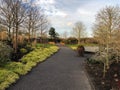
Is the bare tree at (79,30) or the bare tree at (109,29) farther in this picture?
the bare tree at (79,30)

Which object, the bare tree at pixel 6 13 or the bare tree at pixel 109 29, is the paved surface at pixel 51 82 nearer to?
the bare tree at pixel 109 29

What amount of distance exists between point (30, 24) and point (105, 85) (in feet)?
77.8

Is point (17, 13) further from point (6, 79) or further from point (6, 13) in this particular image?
point (6, 79)

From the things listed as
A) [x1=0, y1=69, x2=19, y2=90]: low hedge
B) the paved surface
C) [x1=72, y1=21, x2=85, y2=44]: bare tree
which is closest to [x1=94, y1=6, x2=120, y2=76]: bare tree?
the paved surface


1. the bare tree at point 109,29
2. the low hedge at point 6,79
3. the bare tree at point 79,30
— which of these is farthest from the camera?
the bare tree at point 79,30

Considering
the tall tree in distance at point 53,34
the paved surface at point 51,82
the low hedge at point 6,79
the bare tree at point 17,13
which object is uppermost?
the bare tree at point 17,13

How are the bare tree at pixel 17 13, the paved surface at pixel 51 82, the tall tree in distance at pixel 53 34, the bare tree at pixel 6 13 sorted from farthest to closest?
the tall tree in distance at pixel 53 34 → the bare tree at pixel 6 13 → the bare tree at pixel 17 13 → the paved surface at pixel 51 82

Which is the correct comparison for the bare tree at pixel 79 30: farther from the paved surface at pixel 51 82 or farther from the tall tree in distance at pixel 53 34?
the paved surface at pixel 51 82

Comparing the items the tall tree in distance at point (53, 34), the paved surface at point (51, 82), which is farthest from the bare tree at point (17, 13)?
the tall tree in distance at point (53, 34)

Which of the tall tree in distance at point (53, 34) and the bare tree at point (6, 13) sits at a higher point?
the bare tree at point (6, 13)

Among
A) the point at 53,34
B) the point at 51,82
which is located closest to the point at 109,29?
the point at 51,82

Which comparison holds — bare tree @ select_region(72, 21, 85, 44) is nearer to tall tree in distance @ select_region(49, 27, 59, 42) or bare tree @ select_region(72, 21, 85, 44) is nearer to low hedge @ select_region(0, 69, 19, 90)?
tall tree in distance @ select_region(49, 27, 59, 42)

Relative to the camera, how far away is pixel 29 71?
13.7m

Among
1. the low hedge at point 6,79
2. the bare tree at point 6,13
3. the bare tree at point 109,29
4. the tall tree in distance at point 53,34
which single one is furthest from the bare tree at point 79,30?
the low hedge at point 6,79
